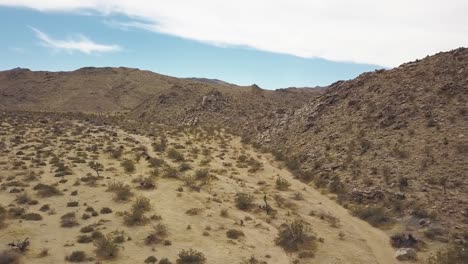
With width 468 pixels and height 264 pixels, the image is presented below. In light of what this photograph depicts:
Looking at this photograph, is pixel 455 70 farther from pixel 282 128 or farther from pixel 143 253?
pixel 143 253

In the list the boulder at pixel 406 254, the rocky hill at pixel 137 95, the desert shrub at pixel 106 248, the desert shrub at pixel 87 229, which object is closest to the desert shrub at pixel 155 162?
the desert shrub at pixel 87 229

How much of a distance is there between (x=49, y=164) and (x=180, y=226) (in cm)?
1705

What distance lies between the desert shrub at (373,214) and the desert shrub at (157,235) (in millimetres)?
11212

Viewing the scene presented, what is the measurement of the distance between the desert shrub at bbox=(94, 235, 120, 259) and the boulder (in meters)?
12.7

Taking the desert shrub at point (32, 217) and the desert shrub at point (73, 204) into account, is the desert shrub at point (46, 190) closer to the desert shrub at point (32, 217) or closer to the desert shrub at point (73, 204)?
the desert shrub at point (73, 204)

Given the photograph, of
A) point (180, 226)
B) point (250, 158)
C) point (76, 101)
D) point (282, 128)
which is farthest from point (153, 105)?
point (180, 226)

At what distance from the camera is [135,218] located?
73.9 feet

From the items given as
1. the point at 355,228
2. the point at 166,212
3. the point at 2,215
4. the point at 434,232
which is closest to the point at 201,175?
the point at 166,212

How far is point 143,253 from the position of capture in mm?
18812

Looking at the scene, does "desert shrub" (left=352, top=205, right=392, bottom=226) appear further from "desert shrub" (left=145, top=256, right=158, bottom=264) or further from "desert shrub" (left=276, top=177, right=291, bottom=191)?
"desert shrub" (left=145, top=256, right=158, bottom=264)

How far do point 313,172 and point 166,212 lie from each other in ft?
44.9

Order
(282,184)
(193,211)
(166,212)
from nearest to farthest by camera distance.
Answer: (166,212) → (193,211) → (282,184)

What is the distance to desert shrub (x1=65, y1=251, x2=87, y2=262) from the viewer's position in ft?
57.7

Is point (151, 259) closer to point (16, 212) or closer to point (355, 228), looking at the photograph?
point (16, 212)
